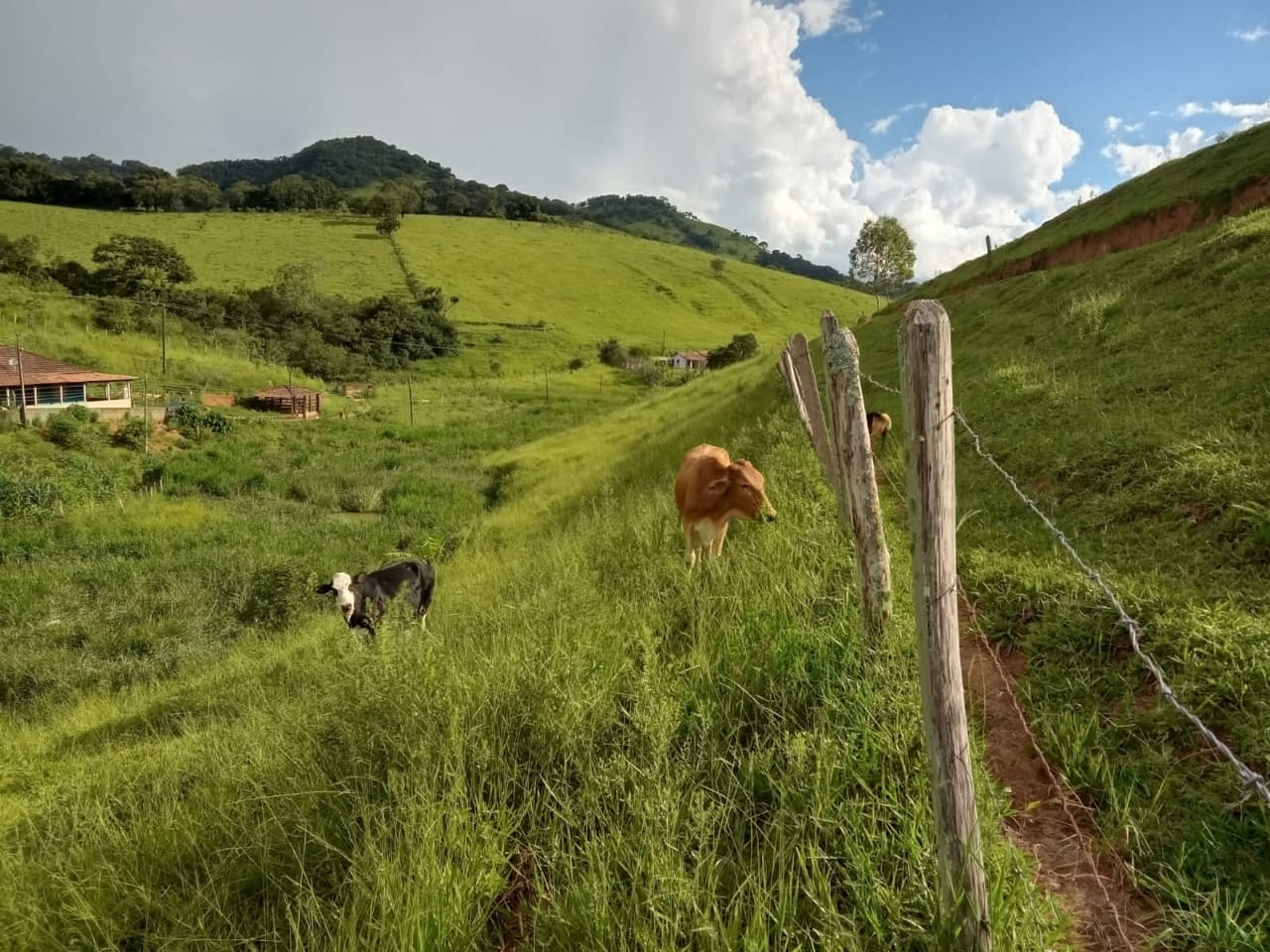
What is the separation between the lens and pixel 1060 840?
2658mm

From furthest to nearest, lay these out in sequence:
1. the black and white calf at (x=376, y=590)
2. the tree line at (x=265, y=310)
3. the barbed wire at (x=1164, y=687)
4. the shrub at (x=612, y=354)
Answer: the shrub at (x=612, y=354)
the tree line at (x=265, y=310)
the black and white calf at (x=376, y=590)
the barbed wire at (x=1164, y=687)

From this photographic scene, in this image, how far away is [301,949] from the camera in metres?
2.16

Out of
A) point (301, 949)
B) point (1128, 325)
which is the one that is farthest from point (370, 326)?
point (301, 949)

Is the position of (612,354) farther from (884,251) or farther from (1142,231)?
(1142,231)

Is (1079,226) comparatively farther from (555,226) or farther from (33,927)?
(555,226)

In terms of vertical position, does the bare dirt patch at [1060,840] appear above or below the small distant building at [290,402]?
below

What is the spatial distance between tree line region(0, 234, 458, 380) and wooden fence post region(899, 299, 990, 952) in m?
46.2

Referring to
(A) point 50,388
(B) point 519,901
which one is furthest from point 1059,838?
(A) point 50,388

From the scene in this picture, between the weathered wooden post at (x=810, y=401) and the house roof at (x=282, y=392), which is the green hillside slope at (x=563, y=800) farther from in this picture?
the house roof at (x=282, y=392)

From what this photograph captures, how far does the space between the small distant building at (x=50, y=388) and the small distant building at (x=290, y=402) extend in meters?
5.93

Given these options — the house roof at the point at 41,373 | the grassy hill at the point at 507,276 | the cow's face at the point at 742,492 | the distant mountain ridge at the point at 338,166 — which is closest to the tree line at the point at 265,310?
the grassy hill at the point at 507,276

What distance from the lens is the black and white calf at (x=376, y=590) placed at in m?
6.64

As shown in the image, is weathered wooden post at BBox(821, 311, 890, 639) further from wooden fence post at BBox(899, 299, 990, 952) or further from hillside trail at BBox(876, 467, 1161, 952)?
wooden fence post at BBox(899, 299, 990, 952)

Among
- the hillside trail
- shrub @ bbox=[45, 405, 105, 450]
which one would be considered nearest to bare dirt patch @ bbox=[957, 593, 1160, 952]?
the hillside trail
